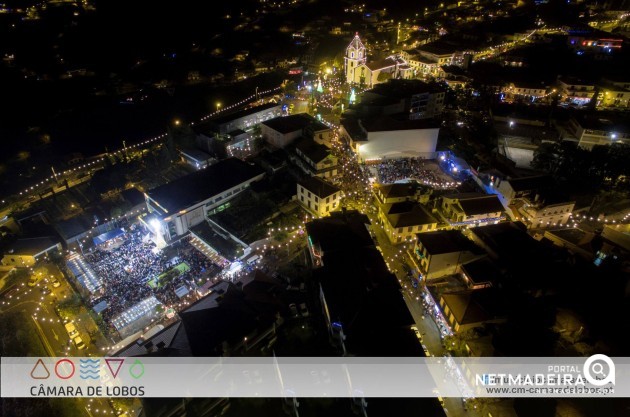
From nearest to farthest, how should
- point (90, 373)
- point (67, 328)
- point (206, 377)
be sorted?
point (206, 377)
point (90, 373)
point (67, 328)

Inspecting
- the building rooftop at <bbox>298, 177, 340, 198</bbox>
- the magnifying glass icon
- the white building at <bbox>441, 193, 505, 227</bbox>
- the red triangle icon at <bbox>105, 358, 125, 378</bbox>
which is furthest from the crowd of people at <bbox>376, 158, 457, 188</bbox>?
the red triangle icon at <bbox>105, 358, 125, 378</bbox>

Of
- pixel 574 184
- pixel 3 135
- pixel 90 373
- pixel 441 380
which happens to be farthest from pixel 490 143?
pixel 3 135

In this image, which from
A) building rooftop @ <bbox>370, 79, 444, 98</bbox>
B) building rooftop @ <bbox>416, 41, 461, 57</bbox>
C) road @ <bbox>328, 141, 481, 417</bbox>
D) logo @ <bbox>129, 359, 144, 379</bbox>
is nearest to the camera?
logo @ <bbox>129, 359, 144, 379</bbox>

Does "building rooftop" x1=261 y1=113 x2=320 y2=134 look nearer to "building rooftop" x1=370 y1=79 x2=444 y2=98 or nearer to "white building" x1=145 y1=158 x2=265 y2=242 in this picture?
"white building" x1=145 y1=158 x2=265 y2=242

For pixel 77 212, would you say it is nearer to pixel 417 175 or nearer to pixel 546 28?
pixel 417 175

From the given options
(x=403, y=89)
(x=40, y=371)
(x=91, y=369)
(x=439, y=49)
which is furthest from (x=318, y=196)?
(x=439, y=49)

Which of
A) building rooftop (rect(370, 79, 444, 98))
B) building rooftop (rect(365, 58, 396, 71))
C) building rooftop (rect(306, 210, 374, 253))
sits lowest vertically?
building rooftop (rect(306, 210, 374, 253))

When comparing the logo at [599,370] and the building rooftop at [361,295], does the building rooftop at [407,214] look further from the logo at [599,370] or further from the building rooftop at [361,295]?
the logo at [599,370]
